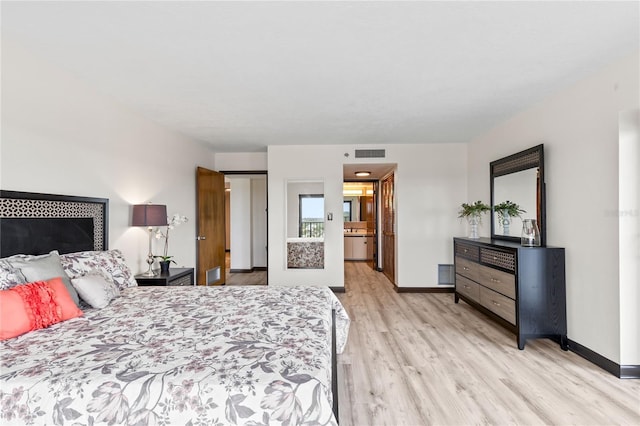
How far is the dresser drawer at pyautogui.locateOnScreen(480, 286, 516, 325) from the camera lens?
3.13m

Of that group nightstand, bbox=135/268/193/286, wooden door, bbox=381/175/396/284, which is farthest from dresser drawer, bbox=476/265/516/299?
nightstand, bbox=135/268/193/286

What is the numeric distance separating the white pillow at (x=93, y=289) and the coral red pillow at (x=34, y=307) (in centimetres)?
16

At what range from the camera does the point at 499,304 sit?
3.34 metres

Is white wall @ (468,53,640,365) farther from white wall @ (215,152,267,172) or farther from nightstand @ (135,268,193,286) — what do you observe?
white wall @ (215,152,267,172)

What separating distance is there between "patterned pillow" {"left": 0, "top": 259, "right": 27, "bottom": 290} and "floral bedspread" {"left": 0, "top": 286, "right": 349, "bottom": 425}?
1.23ft

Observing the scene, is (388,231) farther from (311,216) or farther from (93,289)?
(93,289)

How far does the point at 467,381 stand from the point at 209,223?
4.25 m

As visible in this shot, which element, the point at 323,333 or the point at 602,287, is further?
the point at 602,287

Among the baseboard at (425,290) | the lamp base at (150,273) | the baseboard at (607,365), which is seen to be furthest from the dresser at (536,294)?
the lamp base at (150,273)

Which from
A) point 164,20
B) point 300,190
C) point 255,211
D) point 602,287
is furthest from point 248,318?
point 255,211

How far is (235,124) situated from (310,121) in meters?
0.98

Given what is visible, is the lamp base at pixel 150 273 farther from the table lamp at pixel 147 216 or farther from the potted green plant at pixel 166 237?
the potted green plant at pixel 166 237

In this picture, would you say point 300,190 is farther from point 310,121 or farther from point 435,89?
point 435,89

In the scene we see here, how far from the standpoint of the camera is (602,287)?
2.58 meters
